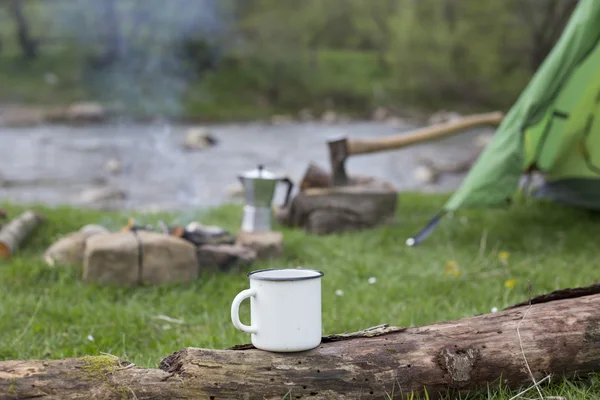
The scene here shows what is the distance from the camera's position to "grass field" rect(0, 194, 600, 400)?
2.31 metres

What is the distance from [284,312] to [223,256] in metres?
1.86

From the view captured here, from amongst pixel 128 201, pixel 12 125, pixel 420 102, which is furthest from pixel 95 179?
pixel 420 102

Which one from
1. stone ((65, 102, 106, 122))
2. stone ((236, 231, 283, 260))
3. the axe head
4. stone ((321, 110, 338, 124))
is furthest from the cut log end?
stone ((321, 110, 338, 124))

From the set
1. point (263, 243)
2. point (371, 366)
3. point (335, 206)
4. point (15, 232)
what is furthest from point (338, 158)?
point (371, 366)

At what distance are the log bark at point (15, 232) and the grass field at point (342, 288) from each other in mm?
63

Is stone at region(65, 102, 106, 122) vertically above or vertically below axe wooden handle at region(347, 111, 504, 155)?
below

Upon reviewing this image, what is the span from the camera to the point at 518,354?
1.55 m

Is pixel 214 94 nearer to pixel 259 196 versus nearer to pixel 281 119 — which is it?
pixel 281 119

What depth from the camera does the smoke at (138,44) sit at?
605 inches

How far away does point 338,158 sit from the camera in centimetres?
438

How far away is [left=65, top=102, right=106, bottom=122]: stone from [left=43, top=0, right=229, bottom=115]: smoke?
65cm

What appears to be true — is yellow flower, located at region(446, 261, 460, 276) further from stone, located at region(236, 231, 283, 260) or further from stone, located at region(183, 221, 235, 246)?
stone, located at region(183, 221, 235, 246)

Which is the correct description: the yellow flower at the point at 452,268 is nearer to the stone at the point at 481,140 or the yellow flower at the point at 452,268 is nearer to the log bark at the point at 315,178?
the log bark at the point at 315,178

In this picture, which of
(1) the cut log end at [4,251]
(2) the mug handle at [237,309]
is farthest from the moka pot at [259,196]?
(2) the mug handle at [237,309]
